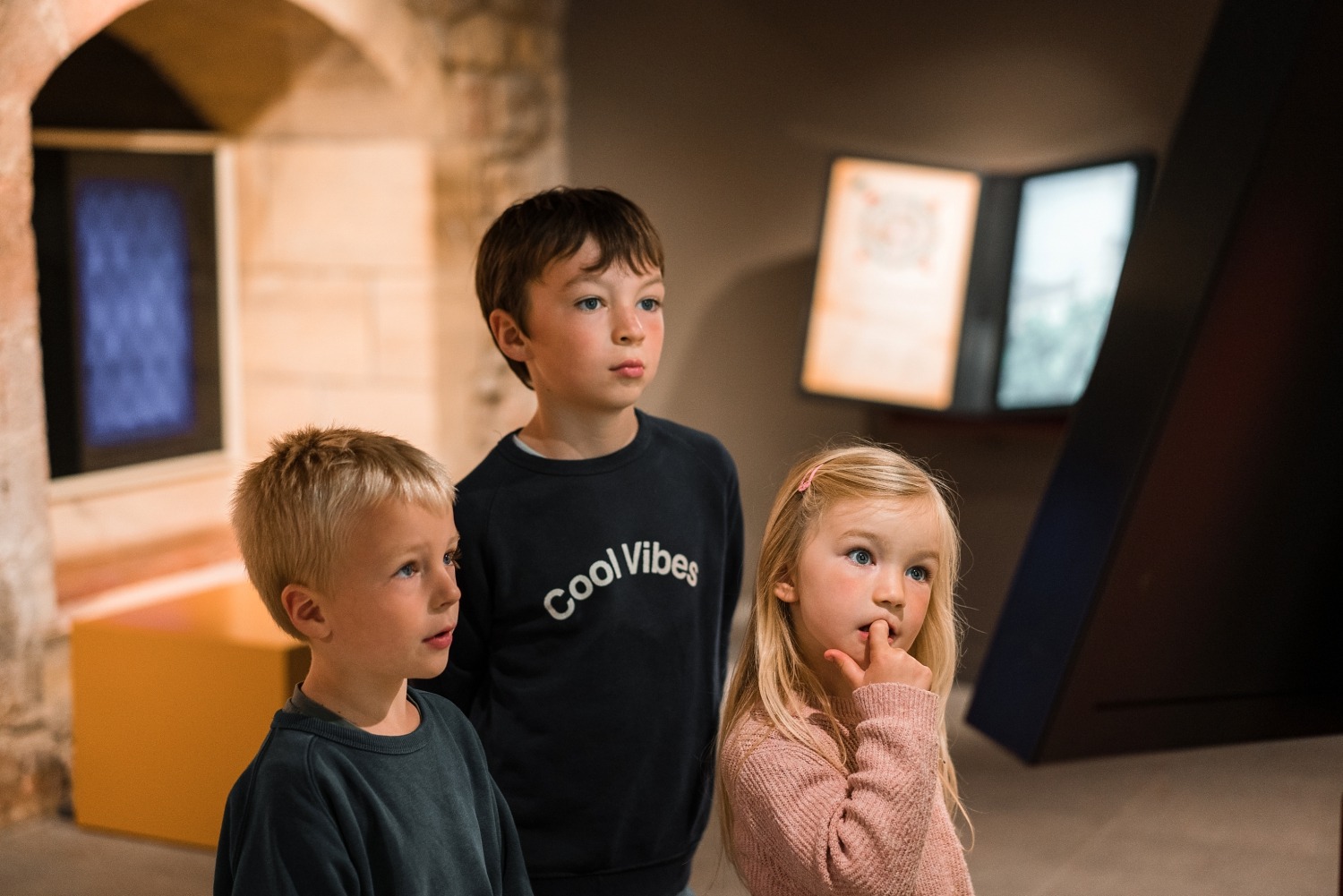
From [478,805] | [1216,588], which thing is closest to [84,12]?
[478,805]

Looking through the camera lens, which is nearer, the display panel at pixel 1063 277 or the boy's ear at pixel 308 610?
the boy's ear at pixel 308 610

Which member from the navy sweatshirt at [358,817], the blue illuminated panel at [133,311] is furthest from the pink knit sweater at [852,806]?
the blue illuminated panel at [133,311]

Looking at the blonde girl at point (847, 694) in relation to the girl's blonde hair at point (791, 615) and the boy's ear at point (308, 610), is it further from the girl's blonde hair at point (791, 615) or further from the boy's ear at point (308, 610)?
the boy's ear at point (308, 610)

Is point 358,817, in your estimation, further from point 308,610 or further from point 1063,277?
point 1063,277

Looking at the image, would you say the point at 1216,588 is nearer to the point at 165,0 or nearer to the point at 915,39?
the point at 915,39

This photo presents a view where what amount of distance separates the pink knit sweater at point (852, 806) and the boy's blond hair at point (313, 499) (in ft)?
1.29

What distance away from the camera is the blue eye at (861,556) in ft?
4.20

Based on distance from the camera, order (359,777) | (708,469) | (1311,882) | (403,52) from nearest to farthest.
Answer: (359,777)
(708,469)
(1311,882)
(403,52)

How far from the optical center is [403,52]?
3994 mm

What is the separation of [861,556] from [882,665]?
4.6 inches

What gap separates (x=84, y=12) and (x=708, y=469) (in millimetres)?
2052

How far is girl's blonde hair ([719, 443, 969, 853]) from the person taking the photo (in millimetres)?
1292

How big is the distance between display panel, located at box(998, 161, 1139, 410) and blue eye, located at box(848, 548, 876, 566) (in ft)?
8.26

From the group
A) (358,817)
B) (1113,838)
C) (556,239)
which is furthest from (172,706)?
(1113,838)
